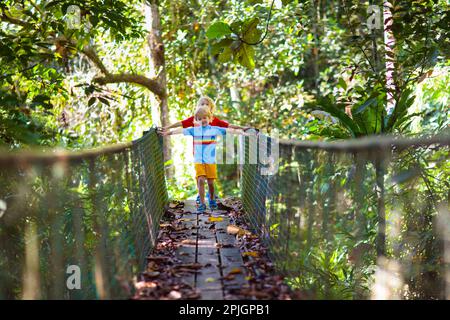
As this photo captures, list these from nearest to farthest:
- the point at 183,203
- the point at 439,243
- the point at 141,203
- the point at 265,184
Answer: the point at 439,243 → the point at 141,203 → the point at 265,184 → the point at 183,203

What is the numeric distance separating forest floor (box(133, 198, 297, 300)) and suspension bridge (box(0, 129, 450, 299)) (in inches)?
0.8

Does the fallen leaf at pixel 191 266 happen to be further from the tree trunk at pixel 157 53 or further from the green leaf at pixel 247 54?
the tree trunk at pixel 157 53

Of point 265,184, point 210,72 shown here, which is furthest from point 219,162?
point 265,184

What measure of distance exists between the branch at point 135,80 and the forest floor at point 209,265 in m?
5.24

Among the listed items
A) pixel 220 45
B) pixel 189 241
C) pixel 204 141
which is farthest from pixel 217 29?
pixel 204 141

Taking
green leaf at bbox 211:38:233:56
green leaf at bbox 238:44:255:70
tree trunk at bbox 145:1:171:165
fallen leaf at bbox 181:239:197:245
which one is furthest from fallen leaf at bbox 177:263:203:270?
tree trunk at bbox 145:1:171:165

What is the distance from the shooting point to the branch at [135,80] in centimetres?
1117

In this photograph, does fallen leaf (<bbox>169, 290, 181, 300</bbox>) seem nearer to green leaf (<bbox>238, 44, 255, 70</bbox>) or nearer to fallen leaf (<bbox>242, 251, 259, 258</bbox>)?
fallen leaf (<bbox>242, 251, 259, 258</bbox>)

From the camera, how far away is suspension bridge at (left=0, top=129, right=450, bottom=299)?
10.7 ft

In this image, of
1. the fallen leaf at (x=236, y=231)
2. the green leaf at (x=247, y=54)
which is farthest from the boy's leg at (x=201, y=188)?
the green leaf at (x=247, y=54)

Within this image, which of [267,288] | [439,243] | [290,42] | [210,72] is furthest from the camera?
[210,72]

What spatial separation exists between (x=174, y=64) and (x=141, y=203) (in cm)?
846
